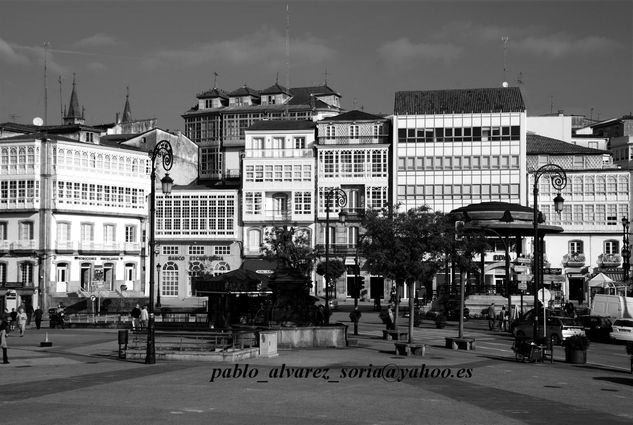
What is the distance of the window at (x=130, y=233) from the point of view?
90625 millimetres

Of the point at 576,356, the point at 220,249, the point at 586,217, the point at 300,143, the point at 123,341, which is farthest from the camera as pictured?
the point at 300,143

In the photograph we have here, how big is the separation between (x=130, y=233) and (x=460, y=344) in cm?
5632

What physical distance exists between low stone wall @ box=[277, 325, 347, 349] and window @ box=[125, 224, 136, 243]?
54.5m

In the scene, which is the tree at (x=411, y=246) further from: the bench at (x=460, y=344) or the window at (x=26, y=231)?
the window at (x=26, y=231)

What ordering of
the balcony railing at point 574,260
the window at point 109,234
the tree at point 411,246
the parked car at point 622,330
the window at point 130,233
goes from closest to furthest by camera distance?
1. the tree at point 411,246
2. the parked car at point 622,330
3. the window at point 109,234
4. the balcony railing at point 574,260
5. the window at point 130,233

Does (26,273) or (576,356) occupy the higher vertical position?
(26,273)

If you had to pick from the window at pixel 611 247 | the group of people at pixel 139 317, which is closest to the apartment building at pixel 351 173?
the window at pixel 611 247

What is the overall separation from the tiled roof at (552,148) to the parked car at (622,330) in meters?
50.0

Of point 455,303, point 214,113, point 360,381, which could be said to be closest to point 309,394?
point 360,381

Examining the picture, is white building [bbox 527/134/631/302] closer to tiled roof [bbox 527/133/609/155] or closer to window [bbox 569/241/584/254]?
window [bbox 569/241/584/254]

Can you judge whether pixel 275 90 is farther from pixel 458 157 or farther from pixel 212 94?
pixel 458 157

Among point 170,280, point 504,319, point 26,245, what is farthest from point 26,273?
point 504,319

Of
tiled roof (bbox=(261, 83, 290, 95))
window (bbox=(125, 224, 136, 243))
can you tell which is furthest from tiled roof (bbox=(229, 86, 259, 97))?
window (bbox=(125, 224, 136, 243))

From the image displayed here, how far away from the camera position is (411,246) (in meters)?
42.6
